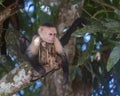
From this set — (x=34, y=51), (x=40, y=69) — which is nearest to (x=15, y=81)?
(x=40, y=69)

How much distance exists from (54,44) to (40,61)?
0.42 feet

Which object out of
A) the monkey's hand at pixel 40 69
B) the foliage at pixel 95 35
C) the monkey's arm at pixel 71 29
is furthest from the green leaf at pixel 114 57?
the monkey's arm at pixel 71 29

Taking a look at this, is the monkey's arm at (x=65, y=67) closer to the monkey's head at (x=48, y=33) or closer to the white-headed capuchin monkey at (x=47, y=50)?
the white-headed capuchin monkey at (x=47, y=50)

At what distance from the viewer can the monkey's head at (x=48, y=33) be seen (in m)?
2.03

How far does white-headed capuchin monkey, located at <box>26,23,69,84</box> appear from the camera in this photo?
2037 mm

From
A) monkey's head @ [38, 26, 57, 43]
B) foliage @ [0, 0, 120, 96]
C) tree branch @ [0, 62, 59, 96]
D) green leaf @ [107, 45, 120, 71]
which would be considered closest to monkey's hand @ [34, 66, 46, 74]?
tree branch @ [0, 62, 59, 96]

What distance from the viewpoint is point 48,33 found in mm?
2043

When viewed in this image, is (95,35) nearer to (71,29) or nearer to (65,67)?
(71,29)

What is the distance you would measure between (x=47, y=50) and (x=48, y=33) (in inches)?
3.9

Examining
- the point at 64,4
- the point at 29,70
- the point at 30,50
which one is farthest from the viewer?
the point at 64,4

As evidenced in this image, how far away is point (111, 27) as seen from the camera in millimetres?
1625

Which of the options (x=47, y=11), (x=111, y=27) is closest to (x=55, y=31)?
(x=47, y=11)

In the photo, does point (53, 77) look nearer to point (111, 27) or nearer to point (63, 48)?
point (63, 48)

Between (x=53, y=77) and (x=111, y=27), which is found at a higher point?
(x=111, y=27)
